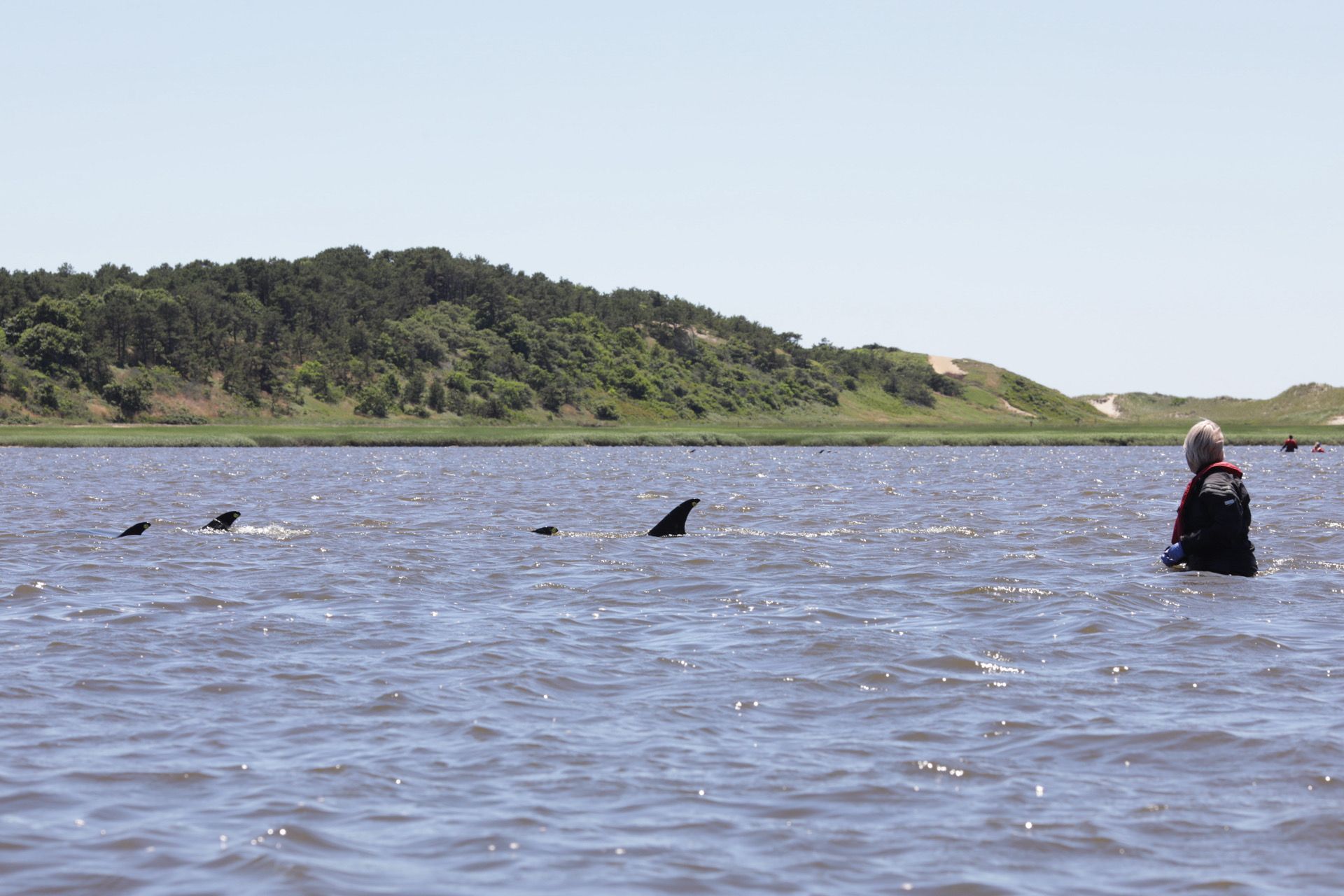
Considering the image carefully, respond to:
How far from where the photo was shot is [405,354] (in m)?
138

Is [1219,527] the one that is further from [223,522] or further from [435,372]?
[435,372]

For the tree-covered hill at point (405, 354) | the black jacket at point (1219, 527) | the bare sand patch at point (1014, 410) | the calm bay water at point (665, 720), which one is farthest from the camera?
the bare sand patch at point (1014, 410)

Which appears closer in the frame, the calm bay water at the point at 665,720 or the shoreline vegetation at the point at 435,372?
the calm bay water at the point at 665,720

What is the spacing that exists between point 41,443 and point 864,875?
3153 inches

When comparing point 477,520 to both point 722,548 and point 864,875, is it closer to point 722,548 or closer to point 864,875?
point 722,548

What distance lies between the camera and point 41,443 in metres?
77.9

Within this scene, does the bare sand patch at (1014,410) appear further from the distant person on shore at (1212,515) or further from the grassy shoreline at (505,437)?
the distant person on shore at (1212,515)

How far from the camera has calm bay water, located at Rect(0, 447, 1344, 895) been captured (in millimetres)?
6648

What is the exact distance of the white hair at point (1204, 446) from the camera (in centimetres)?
1538

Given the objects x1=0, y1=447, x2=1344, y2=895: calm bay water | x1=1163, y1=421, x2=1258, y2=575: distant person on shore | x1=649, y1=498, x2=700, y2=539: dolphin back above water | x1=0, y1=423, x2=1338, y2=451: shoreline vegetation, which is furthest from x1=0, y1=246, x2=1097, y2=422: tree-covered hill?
x1=1163, y1=421, x2=1258, y2=575: distant person on shore

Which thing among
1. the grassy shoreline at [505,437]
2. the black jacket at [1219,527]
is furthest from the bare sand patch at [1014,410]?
the black jacket at [1219,527]

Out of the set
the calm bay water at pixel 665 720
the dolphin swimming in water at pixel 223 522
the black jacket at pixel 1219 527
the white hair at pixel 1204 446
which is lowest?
the calm bay water at pixel 665 720

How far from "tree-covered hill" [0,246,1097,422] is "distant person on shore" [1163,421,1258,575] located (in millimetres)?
101625

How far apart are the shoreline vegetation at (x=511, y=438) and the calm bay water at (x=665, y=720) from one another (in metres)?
63.8
